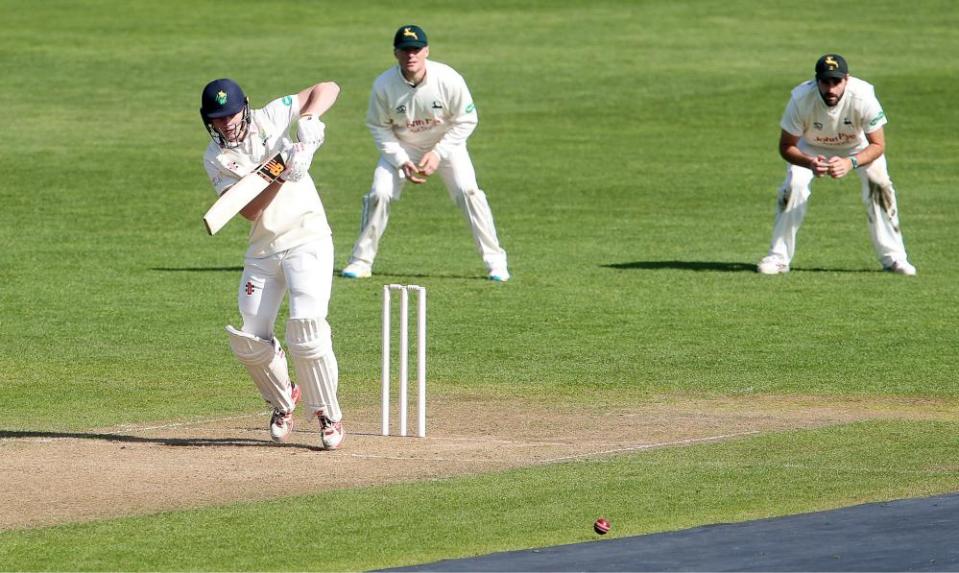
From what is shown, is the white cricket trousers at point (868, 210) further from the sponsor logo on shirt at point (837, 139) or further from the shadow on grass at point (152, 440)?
the shadow on grass at point (152, 440)

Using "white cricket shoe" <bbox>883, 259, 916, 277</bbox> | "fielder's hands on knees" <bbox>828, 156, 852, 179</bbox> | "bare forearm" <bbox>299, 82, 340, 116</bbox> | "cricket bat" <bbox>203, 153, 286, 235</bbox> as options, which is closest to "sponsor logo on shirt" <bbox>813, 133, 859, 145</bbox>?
"fielder's hands on knees" <bbox>828, 156, 852, 179</bbox>

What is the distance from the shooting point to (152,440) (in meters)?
10.7

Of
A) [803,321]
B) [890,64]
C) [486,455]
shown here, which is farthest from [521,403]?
[890,64]

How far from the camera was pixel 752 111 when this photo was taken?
29844mm

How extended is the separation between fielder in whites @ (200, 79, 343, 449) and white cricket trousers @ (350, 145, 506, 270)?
20.5 ft

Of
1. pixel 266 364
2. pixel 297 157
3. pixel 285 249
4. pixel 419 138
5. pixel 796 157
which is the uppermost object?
pixel 419 138

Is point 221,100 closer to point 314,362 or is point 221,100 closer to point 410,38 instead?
point 314,362

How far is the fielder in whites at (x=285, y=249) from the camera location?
1022 centimetres

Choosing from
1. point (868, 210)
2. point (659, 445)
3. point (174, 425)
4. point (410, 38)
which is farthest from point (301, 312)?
point (868, 210)

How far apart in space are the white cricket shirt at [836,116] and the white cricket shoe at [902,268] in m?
1.19

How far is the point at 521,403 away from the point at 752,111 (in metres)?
18.7

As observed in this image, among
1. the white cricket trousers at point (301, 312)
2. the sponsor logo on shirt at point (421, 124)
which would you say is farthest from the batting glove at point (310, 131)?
the sponsor logo on shirt at point (421, 124)

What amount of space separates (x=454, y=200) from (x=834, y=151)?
133 inches

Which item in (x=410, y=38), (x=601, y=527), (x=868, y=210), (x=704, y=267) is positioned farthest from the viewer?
(x=704, y=267)
